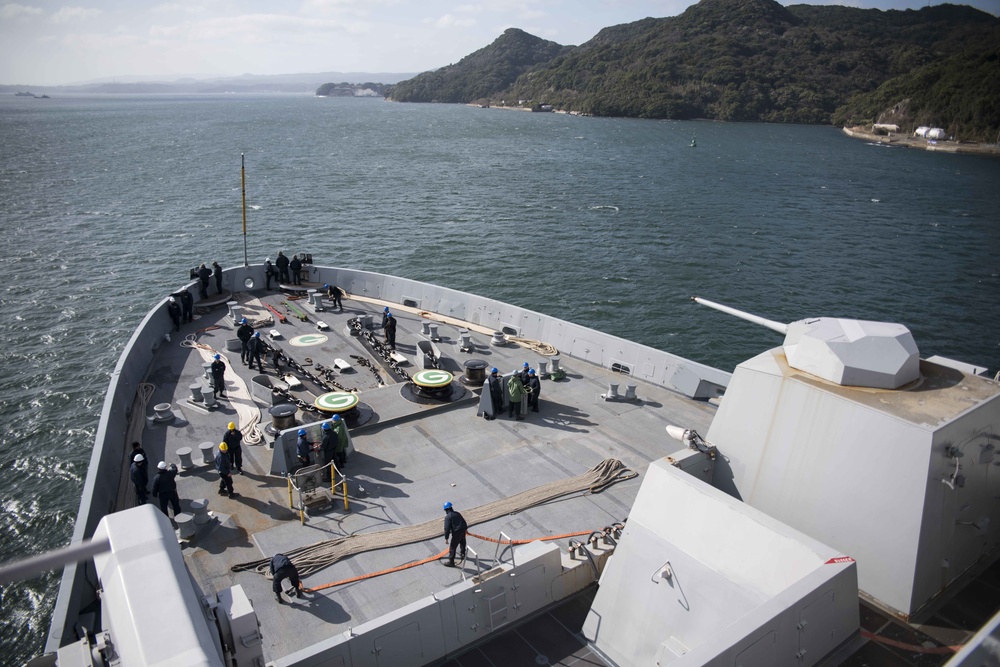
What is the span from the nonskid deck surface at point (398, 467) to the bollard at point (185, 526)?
0.46ft

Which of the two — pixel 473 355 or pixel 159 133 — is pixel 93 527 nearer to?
pixel 473 355

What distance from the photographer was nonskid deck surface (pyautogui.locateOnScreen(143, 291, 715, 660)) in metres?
8.98

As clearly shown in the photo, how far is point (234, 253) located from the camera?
42.8m

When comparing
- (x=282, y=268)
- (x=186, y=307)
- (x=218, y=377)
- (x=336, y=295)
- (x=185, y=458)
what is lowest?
(x=185, y=458)

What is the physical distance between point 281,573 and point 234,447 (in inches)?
145

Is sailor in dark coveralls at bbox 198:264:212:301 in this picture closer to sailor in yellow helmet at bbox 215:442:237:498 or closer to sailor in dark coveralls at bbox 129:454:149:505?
sailor in yellow helmet at bbox 215:442:237:498

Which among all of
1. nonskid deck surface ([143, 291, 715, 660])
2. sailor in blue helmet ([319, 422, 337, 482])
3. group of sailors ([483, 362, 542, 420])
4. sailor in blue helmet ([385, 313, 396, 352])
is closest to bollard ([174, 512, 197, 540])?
nonskid deck surface ([143, 291, 715, 660])

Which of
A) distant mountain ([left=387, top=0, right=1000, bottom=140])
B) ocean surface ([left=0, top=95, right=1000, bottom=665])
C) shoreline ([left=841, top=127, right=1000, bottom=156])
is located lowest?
ocean surface ([left=0, top=95, right=1000, bottom=665])

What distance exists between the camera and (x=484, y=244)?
45.7m

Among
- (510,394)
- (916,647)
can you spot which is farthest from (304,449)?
(916,647)

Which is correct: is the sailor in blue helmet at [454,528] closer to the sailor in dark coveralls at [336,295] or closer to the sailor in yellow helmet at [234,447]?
the sailor in yellow helmet at [234,447]

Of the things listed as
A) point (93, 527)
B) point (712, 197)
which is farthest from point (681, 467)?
point (712, 197)

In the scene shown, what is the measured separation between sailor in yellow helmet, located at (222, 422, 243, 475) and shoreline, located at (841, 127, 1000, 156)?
12707 cm

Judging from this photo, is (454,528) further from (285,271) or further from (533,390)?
(285,271)
